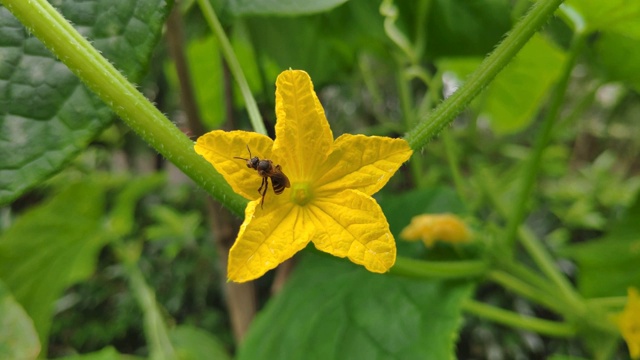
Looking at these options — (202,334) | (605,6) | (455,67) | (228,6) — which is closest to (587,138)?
(455,67)

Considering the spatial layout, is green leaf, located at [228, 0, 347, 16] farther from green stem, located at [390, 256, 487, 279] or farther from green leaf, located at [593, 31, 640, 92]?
green leaf, located at [593, 31, 640, 92]

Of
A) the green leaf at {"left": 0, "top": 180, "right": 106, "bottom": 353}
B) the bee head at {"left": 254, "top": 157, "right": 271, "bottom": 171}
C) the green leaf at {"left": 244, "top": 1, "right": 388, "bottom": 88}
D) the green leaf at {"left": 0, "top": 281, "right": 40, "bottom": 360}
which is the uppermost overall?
the bee head at {"left": 254, "top": 157, "right": 271, "bottom": 171}

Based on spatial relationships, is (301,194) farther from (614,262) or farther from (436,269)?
(614,262)

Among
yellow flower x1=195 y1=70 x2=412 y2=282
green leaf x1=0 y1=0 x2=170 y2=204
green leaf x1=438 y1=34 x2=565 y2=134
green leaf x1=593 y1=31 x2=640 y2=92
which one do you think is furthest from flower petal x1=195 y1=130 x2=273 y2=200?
green leaf x1=438 y1=34 x2=565 y2=134

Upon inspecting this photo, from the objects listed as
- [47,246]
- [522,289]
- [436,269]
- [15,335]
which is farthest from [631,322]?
[47,246]

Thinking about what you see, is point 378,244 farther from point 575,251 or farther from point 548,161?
point 548,161

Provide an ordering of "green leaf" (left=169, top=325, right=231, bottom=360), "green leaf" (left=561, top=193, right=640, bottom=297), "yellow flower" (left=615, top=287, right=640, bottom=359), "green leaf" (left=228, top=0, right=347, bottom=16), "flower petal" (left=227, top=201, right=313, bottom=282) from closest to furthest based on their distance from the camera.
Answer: "flower petal" (left=227, top=201, right=313, bottom=282)
"green leaf" (left=228, top=0, right=347, bottom=16)
"yellow flower" (left=615, top=287, right=640, bottom=359)
"green leaf" (left=561, top=193, right=640, bottom=297)
"green leaf" (left=169, top=325, right=231, bottom=360)

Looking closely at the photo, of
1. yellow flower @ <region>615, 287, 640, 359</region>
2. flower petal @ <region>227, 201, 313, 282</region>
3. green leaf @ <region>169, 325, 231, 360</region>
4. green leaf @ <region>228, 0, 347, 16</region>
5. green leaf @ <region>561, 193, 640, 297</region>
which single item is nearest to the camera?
flower petal @ <region>227, 201, 313, 282</region>

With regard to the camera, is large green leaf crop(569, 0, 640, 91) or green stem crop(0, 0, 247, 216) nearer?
green stem crop(0, 0, 247, 216)

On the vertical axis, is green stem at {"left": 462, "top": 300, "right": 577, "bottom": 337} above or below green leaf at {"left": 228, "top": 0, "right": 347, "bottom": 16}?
below
